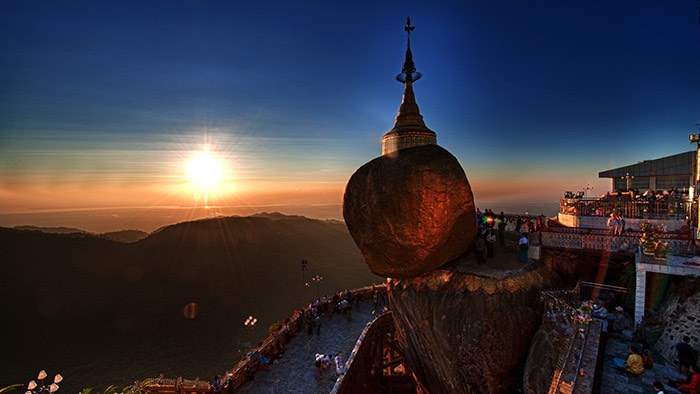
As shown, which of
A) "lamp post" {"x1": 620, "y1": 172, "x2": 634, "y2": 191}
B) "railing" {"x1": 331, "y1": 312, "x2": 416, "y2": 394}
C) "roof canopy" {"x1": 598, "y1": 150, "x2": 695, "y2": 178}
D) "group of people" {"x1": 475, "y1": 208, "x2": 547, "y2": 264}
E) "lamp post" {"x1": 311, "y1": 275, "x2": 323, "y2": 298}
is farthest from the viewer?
"lamp post" {"x1": 311, "y1": 275, "x2": 323, "y2": 298}

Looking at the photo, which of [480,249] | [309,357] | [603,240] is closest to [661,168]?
[603,240]

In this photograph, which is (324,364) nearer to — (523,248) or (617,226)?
(523,248)

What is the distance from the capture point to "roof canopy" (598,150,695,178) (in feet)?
83.7

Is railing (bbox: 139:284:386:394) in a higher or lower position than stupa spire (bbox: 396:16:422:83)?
lower

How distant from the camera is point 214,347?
52.3 meters

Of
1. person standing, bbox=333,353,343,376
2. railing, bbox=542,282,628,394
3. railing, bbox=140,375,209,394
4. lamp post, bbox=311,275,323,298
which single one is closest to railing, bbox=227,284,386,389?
railing, bbox=140,375,209,394

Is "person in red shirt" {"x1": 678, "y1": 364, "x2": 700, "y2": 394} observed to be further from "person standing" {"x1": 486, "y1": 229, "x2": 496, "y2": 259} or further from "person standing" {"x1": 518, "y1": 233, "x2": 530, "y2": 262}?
"person standing" {"x1": 486, "y1": 229, "x2": 496, "y2": 259}

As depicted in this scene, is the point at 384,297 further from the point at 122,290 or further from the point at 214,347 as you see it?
the point at 122,290

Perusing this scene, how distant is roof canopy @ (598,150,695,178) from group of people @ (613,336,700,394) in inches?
949

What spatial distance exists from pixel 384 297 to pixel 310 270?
69.1 metres

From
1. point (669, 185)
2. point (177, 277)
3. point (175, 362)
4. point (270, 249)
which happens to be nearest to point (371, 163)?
point (669, 185)

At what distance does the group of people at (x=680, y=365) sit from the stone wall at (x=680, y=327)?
0.53 meters

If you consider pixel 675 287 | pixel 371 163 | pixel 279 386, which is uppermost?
pixel 371 163

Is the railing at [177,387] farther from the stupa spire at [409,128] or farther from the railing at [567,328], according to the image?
the stupa spire at [409,128]
